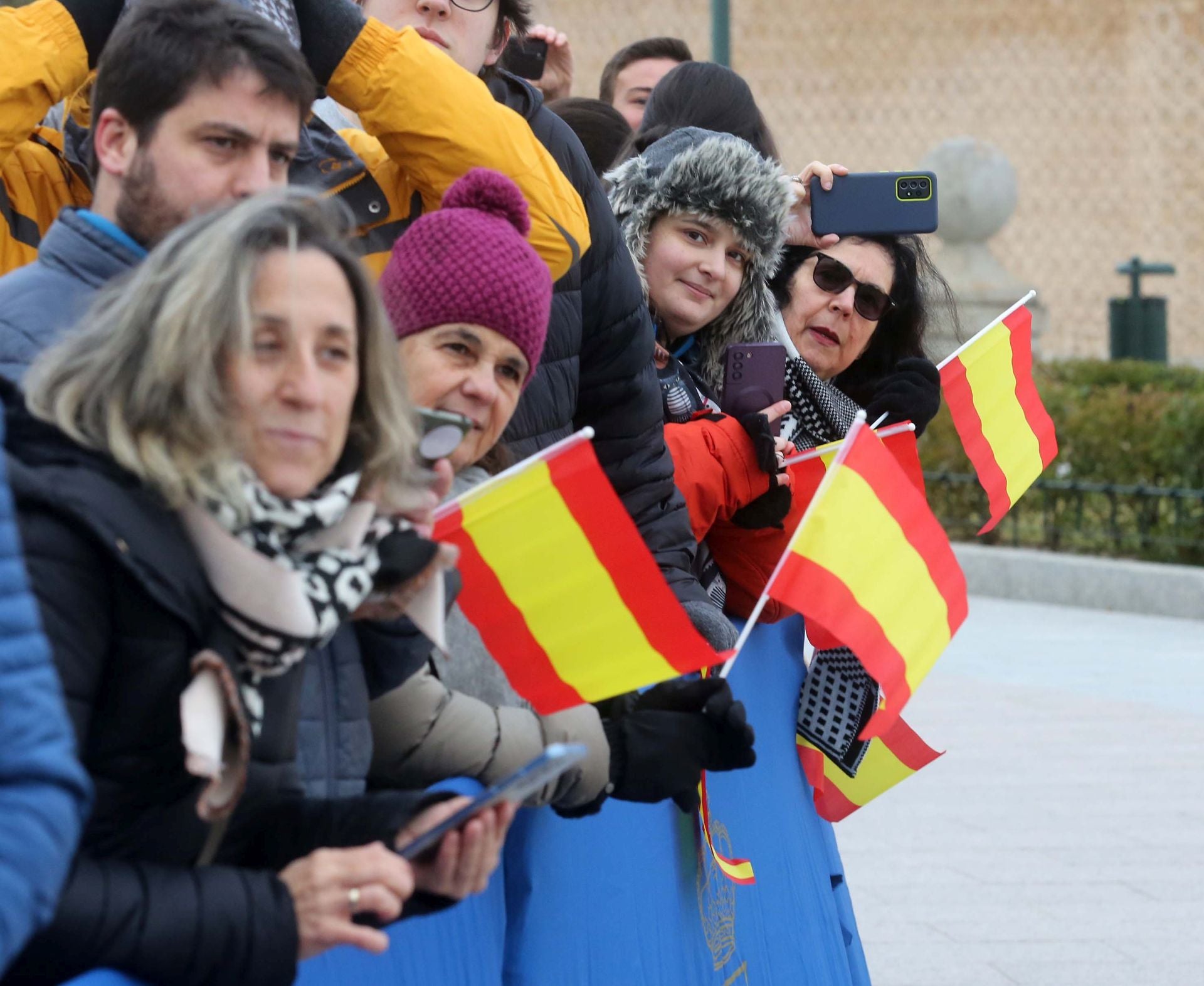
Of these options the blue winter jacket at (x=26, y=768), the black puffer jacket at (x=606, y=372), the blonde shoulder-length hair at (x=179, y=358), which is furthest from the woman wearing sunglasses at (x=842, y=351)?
the blue winter jacket at (x=26, y=768)

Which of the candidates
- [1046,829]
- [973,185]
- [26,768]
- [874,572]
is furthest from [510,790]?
[973,185]

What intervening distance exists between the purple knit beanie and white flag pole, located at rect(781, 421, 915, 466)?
1.13 m

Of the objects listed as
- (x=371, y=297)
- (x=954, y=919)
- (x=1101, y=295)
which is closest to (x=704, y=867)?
(x=371, y=297)

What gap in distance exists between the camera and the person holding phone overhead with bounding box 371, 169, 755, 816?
2648 mm

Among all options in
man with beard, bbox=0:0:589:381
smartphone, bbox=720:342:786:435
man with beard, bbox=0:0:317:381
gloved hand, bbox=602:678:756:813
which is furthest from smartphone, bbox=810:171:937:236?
man with beard, bbox=0:0:317:381

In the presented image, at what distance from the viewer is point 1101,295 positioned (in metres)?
22.5

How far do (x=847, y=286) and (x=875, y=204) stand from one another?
0.62 feet

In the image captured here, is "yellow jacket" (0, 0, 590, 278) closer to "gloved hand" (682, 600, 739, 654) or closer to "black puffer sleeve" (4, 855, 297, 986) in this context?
"gloved hand" (682, 600, 739, 654)

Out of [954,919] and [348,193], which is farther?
[954,919]

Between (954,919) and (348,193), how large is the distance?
129 inches

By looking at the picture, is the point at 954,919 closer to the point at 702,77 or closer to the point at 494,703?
the point at 702,77

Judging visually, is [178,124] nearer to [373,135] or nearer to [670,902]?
[373,135]

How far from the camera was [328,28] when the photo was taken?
118 inches

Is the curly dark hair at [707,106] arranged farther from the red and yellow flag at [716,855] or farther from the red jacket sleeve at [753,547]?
the red and yellow flag at [716,855]
